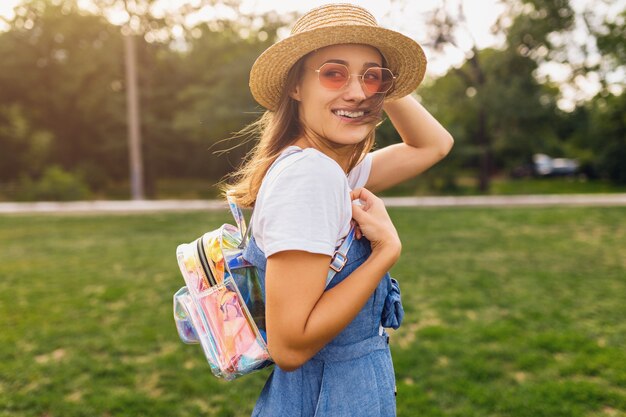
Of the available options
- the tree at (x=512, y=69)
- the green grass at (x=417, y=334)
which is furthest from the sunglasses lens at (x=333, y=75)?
the tree at (x=512, y=69)

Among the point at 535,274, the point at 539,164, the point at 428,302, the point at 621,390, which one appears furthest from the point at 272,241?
the point at 539,164

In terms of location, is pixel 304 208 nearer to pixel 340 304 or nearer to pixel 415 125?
pixel 340 304

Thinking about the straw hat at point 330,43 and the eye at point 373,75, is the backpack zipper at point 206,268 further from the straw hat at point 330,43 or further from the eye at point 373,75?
the eye at point 373,75

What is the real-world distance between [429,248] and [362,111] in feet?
25.9

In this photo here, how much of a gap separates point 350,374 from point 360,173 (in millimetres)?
641

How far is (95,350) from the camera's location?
4520 mm

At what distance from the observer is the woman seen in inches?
43.1

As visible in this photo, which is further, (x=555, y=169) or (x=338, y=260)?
(x=555, y=169)

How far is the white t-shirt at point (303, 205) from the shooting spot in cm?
107

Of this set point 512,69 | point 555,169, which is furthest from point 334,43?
point 555,169

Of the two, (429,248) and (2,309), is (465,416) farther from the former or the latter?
(429,248)

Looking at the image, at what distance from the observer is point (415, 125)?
174 centimetres

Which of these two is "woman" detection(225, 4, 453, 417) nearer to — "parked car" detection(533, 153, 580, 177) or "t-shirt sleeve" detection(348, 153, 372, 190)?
"t-shirt sleeve" detection(348, 153, 372, 190)

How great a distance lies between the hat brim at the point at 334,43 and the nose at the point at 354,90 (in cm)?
9
